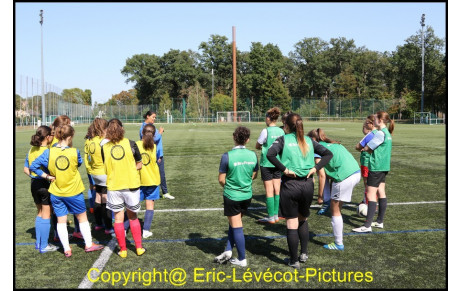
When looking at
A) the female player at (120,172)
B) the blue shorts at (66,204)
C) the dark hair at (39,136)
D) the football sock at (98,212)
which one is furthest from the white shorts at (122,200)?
the dark hair at (39,136)

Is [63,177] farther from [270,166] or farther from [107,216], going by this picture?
[270,166]

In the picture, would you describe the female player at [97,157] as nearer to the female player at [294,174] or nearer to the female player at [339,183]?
the female player at [294,174]

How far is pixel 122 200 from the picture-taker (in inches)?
193

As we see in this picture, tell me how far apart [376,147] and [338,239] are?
1658 mm

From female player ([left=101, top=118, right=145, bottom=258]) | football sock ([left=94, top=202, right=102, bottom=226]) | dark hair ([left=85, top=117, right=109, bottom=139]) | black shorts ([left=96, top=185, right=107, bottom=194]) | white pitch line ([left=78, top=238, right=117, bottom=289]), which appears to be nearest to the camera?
white pitch line ([left=78, top=238, right=117, bottom=289])

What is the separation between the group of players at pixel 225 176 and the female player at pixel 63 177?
1 centimetres

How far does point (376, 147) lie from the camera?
19.1ft

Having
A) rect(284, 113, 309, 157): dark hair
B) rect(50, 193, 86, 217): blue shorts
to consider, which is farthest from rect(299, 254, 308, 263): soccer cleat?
rect(50, 193, 86, 217): blue shorts

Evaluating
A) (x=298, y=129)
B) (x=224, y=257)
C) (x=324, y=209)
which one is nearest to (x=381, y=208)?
(x=324, y=209)

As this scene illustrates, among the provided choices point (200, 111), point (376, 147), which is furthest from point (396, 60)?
point (376, 147)

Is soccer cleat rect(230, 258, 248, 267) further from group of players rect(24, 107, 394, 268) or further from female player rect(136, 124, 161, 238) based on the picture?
female player rect(136, 124, 161, 238)

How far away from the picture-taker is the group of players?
177 inches

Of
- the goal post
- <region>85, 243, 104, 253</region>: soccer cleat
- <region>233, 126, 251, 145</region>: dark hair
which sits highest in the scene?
the goal post

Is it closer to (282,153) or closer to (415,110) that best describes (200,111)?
(415,110)
